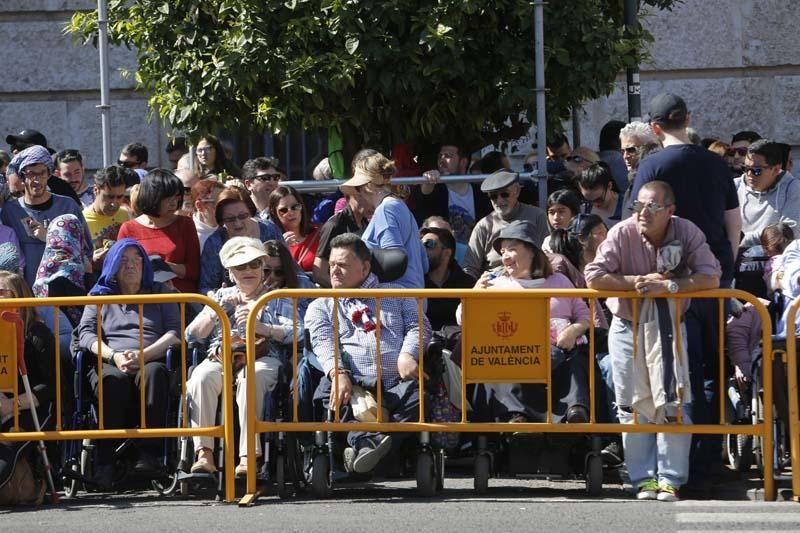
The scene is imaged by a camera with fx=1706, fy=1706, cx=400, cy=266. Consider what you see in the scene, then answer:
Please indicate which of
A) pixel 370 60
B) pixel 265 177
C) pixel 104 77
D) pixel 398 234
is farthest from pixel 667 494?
pixel 104 77

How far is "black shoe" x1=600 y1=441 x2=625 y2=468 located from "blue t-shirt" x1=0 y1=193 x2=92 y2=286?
137 inches

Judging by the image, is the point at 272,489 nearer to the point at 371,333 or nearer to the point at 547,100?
the point at 371,333

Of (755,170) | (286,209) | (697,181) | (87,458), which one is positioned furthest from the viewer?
(755,170)

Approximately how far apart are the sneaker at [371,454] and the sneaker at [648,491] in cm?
134

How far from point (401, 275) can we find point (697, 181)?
5.76ft

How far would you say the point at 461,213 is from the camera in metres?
11.8

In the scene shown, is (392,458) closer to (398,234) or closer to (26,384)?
(398,234)

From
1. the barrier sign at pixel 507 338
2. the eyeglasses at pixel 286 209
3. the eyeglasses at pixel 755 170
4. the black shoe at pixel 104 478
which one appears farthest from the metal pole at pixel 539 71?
the black shoe at pixel 104 478

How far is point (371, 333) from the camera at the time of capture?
9.18 metres

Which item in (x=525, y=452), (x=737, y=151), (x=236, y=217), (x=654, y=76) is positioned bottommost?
(x=525, y=452)

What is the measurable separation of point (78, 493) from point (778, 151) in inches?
202

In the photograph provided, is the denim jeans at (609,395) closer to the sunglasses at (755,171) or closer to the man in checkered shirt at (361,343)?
the man in checkered shirt at (361,343)

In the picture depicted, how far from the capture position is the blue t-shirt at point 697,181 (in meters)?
9.09

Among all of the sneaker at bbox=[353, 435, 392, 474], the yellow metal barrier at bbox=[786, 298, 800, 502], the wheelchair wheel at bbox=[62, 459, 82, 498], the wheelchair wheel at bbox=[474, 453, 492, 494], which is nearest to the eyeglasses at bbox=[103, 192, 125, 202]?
the wheelchair wheel at bbox=[62, 459, 82, 498]
